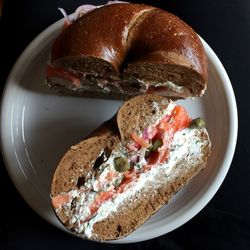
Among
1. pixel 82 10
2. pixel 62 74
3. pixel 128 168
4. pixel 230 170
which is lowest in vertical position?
pixel 230 170

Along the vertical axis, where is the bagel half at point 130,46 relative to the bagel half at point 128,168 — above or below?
above

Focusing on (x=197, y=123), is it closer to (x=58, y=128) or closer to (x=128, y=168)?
(x=128, y=168)

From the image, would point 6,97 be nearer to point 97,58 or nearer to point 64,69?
point 64,69

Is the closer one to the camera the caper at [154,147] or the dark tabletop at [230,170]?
the caper at [154,147]

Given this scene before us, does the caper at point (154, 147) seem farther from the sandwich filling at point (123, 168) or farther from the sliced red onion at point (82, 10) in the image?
the sliced red onion at point (82, 10)

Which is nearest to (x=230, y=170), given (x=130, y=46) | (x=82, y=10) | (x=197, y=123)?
(x=197, y=123)

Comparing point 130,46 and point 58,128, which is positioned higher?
point 130,46

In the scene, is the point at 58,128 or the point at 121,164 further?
the point at 58,128

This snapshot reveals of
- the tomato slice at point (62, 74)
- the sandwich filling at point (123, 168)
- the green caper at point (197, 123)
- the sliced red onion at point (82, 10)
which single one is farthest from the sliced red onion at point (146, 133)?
the sliced red onion at point (82, 10)
